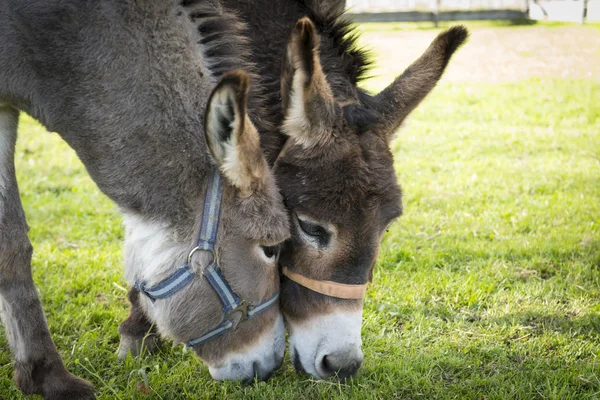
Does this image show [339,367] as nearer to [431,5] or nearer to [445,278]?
[445,278]

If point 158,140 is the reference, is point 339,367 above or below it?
below

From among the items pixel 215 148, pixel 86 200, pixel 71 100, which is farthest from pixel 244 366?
pixel 86 200

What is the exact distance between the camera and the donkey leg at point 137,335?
336 cm

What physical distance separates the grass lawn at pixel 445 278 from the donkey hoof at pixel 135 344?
59 mm

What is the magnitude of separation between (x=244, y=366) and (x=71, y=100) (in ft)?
4.65

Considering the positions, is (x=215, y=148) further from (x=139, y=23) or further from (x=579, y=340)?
(x=579, y=340)

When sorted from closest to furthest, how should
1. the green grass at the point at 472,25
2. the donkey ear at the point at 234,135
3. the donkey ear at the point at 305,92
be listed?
the donkey ear at the point at 234,135 < the donkey ear at the point at 305,92 < the green grass at the point at 472,25

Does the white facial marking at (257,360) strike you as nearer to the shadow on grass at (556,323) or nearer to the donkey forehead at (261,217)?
the donkey forehead at (261,217)

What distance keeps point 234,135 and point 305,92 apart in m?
0.43

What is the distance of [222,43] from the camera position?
269 cm

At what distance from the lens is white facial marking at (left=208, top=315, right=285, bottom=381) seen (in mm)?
2785

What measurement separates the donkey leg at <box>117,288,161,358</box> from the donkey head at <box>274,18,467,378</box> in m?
0.91

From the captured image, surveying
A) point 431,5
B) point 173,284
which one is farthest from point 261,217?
point 431,5

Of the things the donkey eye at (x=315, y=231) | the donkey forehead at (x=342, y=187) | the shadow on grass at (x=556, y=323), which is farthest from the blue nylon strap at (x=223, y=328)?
the shadow on grass at (x=556, y=323)
